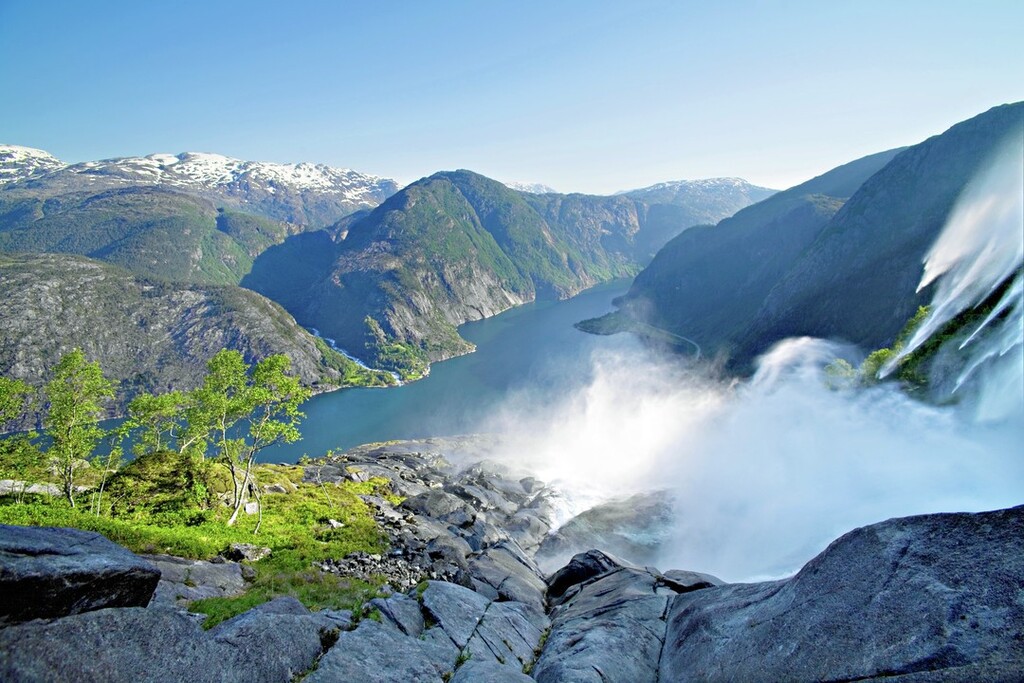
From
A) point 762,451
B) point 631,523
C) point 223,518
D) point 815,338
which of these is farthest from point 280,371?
point 815,338

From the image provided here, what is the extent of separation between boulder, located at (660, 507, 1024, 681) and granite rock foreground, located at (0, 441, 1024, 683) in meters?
0.03

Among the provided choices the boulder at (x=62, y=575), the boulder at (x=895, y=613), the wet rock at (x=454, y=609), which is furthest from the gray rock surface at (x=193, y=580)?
the boulder at (x=895, y=613)

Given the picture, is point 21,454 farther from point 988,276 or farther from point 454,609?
point 988,276

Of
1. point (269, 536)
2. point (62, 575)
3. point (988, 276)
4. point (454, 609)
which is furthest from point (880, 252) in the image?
A: point (62, 575)

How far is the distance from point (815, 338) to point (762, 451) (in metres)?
80.7

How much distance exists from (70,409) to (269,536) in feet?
51.4

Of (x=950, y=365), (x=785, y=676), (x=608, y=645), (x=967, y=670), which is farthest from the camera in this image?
(x=950, y=365)

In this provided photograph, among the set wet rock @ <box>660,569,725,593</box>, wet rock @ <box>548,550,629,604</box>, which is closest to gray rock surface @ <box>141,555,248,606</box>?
wet rock @ <box>548,550,629,604</box>

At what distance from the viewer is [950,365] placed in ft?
167

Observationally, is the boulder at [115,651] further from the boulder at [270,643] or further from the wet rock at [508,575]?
the wet rock at [508,575]

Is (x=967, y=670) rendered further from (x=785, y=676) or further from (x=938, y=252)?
(x=938, y=252)

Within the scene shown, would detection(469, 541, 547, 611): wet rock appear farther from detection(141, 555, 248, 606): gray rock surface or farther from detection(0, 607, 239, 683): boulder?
detection(0, 607, 239, 683): boulder

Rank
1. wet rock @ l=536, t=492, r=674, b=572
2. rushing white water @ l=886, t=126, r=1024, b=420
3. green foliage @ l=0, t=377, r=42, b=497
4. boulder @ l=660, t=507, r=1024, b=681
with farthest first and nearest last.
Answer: wet rock @ l=536, t=492, r=674, b=572
rushing white water @ l=886, t=126, r=1024, b=420
green foliage @ l=0, t=377, r=42, b=497
boulder @ l=660, t=507, r=1024, b=681

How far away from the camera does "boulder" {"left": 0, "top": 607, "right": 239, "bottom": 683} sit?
845cm
